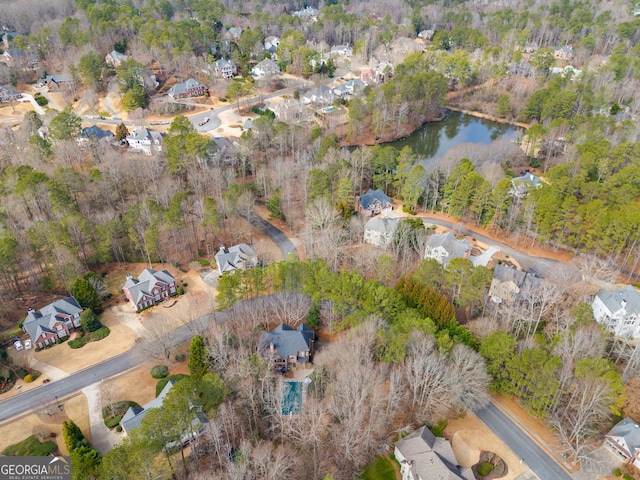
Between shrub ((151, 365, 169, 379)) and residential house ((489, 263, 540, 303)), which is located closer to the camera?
shrub ((151, 365, 169, 379))

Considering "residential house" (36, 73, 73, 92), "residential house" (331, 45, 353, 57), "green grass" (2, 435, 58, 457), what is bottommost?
"green grass" (2, 435, 58, 457)

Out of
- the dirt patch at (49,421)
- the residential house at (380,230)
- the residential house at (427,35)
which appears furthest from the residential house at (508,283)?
the residential house at (427,35)

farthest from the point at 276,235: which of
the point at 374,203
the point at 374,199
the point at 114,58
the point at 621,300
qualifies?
the point at 114,58

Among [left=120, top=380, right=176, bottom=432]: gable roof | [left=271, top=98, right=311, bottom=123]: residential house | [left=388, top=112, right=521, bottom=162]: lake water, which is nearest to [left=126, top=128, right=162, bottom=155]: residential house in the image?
[left=271, top=98, right=311, bottom=123]: residential house

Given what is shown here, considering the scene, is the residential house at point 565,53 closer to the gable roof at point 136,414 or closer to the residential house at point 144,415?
the residential house at point 144,415

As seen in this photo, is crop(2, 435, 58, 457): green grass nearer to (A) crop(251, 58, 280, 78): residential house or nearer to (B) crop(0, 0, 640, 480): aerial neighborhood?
(B) crop(0, 0, 640, 480): aerial neighborhood
